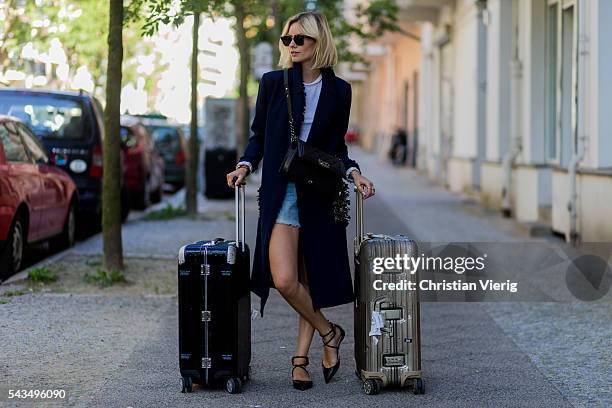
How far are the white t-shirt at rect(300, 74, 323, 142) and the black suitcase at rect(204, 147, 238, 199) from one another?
16.8 metres

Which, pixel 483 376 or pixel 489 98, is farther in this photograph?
pixel 489 98

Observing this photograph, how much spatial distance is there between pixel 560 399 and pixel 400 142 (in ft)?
114

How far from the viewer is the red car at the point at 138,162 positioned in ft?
65.8

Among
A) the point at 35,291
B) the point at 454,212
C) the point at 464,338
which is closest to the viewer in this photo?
the point at 464,338

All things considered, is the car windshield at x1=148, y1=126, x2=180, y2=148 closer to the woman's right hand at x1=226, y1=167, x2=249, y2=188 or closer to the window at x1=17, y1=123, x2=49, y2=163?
the window at x1=17, y1=123, x2=49, y2=163

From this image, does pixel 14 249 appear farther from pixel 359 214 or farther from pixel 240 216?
pixel 359 214

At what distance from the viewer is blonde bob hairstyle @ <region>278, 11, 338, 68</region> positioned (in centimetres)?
661

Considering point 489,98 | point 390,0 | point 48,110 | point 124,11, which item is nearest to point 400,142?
point 390,0

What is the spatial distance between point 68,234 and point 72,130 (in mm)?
1929

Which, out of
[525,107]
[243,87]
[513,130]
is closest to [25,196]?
[525,107]

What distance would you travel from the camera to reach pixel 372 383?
6520 millimetres

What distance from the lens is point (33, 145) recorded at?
1264 cm

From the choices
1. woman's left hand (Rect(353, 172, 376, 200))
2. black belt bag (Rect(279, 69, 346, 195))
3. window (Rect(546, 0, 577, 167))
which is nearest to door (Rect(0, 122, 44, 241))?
black belt bag (Rect(279, 69, 346, 195))

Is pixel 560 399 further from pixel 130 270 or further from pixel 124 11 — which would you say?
pixel 124 11
